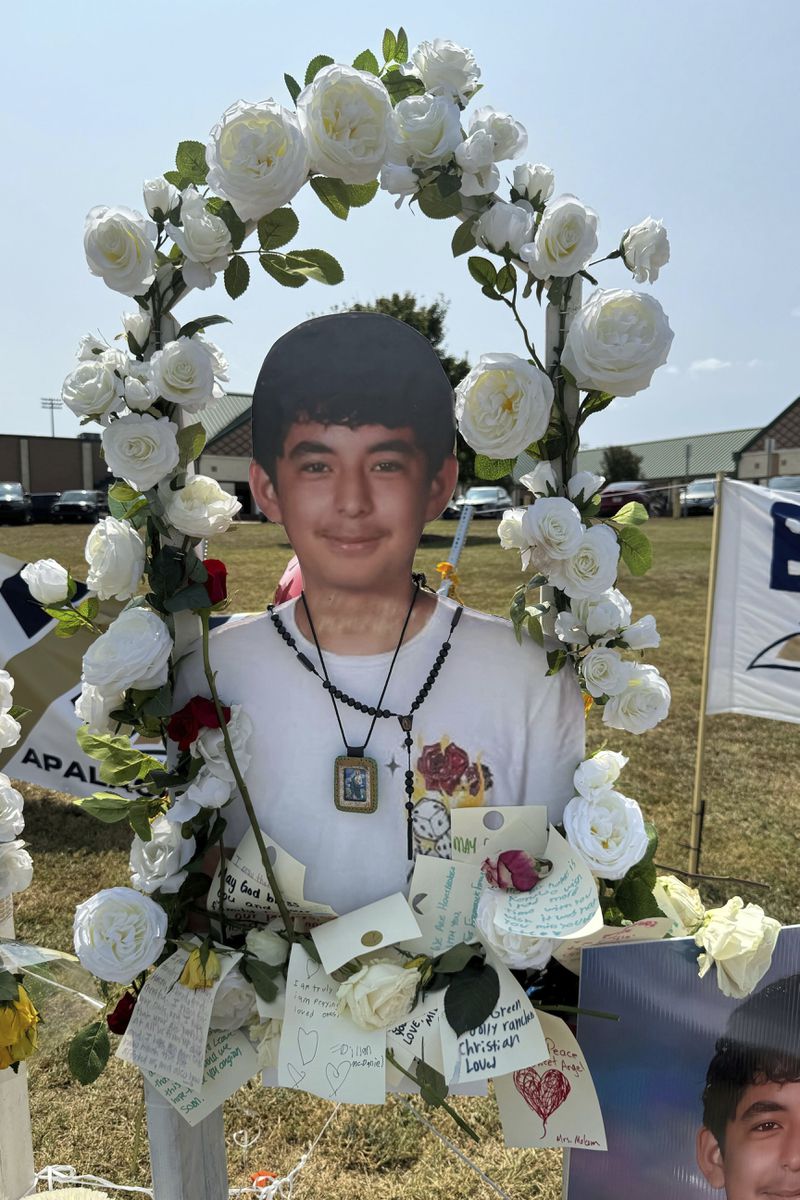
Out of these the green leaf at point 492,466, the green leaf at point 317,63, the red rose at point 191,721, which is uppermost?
the green leaf at point 317,63

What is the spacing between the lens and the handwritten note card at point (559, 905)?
4.21 feet

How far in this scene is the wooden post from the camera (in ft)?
5.79

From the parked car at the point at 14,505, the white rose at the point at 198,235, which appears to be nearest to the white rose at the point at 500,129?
the white rose at the point at 198,235

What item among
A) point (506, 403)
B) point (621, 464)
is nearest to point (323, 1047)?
point (506, 403)

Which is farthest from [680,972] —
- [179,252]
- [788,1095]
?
[179,252]

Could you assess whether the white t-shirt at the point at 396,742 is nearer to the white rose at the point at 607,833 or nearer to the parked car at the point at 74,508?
the white rose at the point at 607,833

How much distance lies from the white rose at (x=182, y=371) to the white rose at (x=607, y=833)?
37.0 inches

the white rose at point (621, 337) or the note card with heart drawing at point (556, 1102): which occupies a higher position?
the white rose at point (621, 337)

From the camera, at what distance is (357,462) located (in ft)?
4.70

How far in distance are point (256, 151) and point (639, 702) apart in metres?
1.06

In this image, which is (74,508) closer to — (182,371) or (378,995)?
(182,371)

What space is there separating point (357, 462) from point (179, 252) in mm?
460

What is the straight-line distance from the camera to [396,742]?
147 cm

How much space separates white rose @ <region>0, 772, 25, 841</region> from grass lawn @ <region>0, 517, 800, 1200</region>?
25.7 inches
